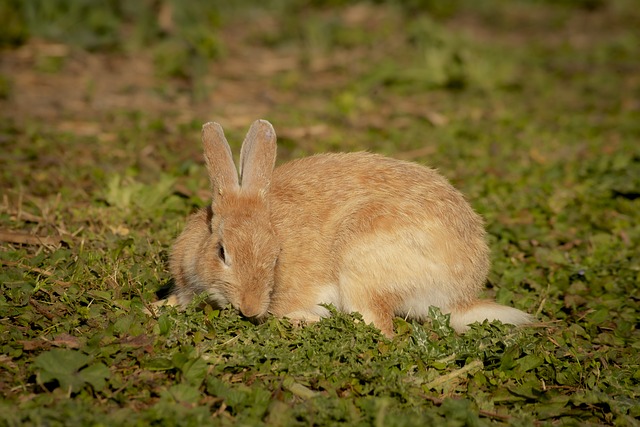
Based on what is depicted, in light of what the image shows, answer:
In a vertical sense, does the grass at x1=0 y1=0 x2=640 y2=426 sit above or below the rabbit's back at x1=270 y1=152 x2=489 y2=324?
below

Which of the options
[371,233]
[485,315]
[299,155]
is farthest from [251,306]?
Result: [299,155]

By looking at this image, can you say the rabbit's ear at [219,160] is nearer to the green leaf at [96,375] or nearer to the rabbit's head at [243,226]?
the rabbit's head at [243,226]

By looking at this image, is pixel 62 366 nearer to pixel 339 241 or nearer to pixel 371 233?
pixel 339 241

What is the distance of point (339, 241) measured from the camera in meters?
4.94

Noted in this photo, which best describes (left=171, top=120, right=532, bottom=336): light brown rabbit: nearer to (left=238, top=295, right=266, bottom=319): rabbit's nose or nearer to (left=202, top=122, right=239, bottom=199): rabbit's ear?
(left=202, top=122, right=239, bottom=199): rabbit's ear

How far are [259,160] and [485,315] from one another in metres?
1.79

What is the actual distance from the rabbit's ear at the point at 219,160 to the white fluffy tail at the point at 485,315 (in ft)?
5.63

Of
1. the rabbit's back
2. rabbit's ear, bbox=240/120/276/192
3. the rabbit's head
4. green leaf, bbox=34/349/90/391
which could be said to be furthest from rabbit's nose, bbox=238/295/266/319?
green leaf, bbox=34/349/90/391

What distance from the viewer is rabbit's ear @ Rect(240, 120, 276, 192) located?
4.71m

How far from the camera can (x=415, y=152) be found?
804 centimetres

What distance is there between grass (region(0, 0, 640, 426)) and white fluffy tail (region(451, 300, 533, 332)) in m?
0.12

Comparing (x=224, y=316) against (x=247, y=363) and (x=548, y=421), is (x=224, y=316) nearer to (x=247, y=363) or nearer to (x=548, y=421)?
(x=247, y=363)

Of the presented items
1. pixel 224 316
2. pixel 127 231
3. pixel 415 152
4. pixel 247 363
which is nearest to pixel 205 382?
pixel 247 363

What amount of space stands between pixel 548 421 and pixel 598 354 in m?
0.85
